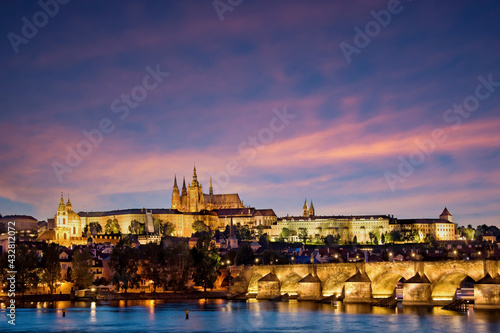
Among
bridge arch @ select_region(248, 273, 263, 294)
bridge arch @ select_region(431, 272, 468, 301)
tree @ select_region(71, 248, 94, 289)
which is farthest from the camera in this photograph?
tree @ select_region(71, 248, 94, 289)

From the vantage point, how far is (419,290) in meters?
62.7

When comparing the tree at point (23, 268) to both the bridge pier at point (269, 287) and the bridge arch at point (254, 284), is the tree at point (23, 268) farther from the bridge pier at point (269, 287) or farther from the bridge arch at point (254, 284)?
the bridge pier at point (269, 287)

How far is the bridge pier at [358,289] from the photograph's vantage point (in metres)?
66.9

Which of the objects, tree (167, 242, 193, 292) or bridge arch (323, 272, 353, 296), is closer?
bridge arch (323, 272, 353, 296)

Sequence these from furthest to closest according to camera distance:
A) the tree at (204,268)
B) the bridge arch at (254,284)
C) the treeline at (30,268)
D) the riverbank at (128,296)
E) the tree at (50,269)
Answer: the tree at (204,268) → the bridge arch at (254,284) → the tree at (50,269) → the riverbank at (128,296) → the treeline at (30,268)

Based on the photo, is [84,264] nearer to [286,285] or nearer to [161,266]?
[161,266]

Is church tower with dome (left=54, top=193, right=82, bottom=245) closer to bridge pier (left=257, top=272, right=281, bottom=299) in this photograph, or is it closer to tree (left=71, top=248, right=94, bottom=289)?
tree (left=71, top=248, right=94, bottom=289)

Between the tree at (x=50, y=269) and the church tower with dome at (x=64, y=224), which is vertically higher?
the church tower with dome at (x=64, y=224)

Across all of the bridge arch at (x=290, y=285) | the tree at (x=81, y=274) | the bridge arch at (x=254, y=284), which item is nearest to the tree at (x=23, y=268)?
the tree at (x=81, y=274)

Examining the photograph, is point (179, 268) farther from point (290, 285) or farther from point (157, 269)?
point (290, 285)

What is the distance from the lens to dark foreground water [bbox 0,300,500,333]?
2066 inches

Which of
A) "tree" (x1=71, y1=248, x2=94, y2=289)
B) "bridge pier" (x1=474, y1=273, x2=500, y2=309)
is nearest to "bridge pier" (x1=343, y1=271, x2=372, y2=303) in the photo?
"bridge pier" (x1=474, y1=273, x2=500, y2=309)

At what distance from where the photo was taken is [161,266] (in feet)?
283

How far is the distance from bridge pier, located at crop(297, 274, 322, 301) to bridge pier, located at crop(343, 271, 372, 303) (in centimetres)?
576
